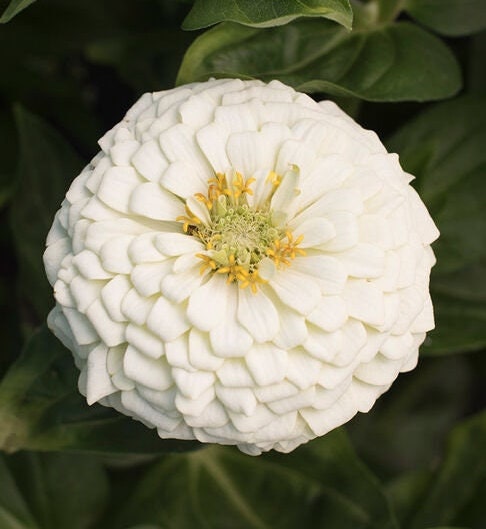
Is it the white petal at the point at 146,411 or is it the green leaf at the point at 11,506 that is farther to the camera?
the green leaf at the point at 11,506

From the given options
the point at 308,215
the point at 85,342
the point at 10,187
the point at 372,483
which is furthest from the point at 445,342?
the point at 10,187

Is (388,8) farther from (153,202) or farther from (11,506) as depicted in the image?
(11,506)

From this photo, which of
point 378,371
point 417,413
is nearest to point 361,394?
point 378,371

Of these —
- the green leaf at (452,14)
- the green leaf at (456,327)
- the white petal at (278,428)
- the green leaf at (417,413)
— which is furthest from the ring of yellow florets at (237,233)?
the green leaf at (417,413)

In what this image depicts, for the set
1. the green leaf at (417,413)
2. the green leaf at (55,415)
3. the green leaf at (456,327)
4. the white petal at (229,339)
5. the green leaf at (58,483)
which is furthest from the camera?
the green leaf at (417,413)

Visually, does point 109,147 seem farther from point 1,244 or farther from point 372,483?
point 1,244

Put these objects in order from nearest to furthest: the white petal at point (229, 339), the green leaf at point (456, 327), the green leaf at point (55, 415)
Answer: the white petal at point (229, 339), the green leaf at point (55, 415), the green leaf at point (456, 327)

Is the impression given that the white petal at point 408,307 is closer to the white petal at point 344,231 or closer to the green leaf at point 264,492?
the white petal at point 344,231
